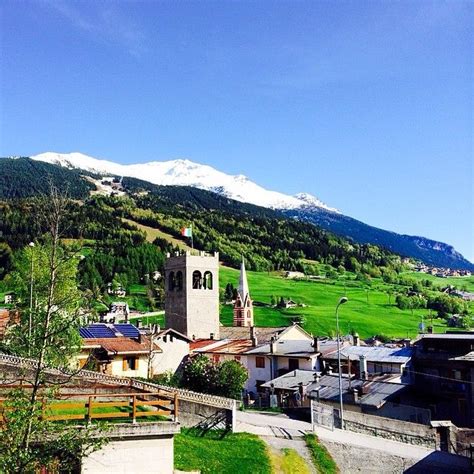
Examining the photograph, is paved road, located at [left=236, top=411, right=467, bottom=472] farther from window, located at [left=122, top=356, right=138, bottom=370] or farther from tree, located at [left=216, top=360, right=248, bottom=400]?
window, located at [left=122, top=356, right=138, bottom=370]

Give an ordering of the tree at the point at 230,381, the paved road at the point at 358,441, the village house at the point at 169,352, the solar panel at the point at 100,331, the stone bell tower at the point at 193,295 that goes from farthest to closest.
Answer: the stone bell tower at the point at 193,295
the village house at the point at 169,352
the solar panel at the point at 100,331
the tree at the point at 230,381
the paved road at the point at 358,441

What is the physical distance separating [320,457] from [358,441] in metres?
4.40

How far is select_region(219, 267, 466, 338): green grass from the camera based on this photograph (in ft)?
434

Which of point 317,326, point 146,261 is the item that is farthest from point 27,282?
point 146,261

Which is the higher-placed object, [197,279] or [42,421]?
[197,279]

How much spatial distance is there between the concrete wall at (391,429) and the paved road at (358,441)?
1147mm

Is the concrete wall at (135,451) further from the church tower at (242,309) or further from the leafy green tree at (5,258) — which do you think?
the leafy green tree at (5,258)

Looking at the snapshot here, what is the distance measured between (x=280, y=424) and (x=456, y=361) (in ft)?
68.4

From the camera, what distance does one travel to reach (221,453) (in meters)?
23.6

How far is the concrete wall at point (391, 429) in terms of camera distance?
34.0 meters

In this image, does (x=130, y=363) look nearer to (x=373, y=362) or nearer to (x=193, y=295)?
(x=373, y=362)

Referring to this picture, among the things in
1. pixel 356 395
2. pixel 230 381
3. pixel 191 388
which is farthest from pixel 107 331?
pixel 356 395

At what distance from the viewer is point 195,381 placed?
47938 millimetres

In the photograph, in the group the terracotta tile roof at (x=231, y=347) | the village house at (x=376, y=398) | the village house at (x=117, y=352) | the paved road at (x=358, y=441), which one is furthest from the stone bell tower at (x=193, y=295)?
the paved road at (x=358, y=441)
